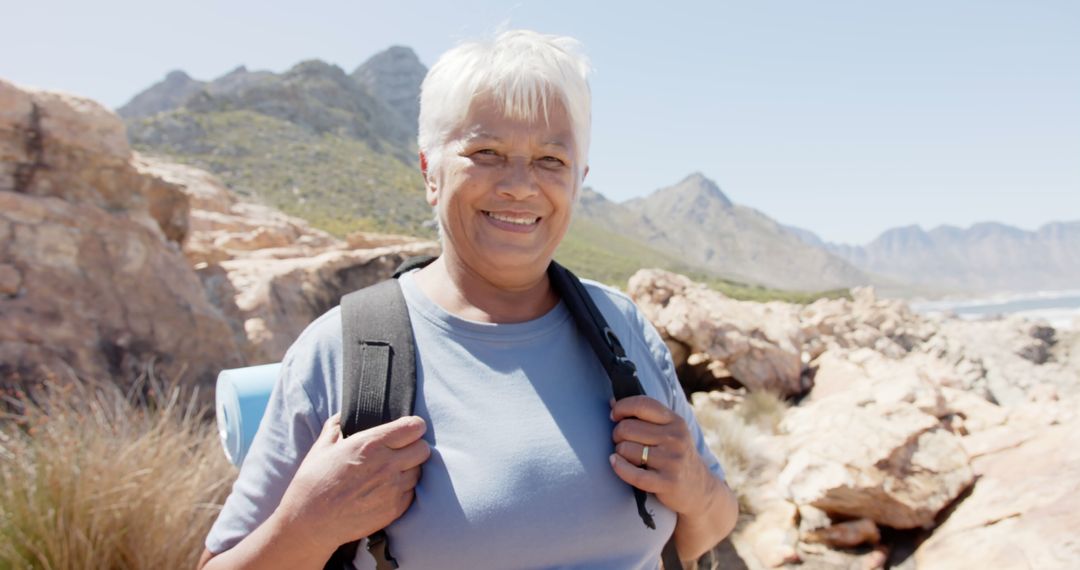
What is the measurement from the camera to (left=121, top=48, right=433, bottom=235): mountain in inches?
1715

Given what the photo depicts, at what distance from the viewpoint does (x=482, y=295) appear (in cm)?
152

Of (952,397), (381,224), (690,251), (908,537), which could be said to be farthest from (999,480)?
(690,251)

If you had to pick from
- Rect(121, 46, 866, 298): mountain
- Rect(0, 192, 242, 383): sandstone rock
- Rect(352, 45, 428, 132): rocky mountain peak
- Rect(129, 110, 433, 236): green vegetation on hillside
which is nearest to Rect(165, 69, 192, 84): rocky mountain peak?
Rect(121, 46, 866, 298): mountain

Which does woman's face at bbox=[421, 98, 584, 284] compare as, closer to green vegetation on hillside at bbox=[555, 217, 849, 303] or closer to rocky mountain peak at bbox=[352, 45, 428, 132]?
green vegetation on hillside at bbox=[555, 217, 849, 303]

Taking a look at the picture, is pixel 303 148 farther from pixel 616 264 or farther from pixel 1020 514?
pixel 1020 514

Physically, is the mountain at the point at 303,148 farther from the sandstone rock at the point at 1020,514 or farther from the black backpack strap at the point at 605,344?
the black backpack strap at the point at 605,344

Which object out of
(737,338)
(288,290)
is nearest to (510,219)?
(288,290)

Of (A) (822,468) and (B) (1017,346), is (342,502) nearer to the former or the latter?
(A) (822,468)

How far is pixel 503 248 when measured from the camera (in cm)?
148

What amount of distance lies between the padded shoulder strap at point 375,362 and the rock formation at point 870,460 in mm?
2920

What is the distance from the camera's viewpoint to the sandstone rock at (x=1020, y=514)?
8.88 ft

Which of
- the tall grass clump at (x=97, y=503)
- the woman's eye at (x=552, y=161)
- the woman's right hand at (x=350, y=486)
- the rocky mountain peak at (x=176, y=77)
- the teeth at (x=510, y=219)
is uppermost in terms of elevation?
the rocky mountain peak at (x=176, y=77)

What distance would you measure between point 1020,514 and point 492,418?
3053mm

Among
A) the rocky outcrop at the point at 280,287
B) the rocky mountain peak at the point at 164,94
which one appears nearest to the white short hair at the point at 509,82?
the rocky outcrop at the point at 280,287
